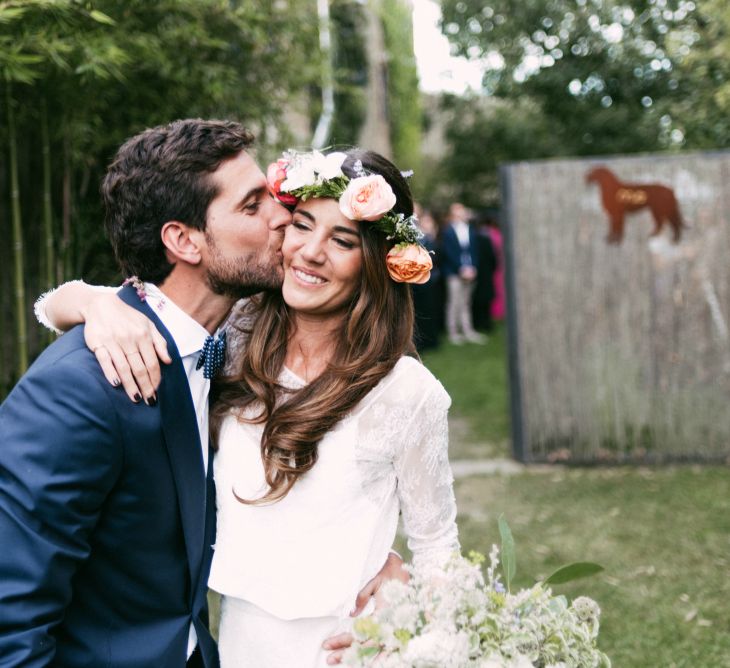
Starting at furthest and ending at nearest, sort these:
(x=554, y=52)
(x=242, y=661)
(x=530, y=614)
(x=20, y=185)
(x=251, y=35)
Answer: (x=554, y=52) < (x=251, y=35) < (x=20, y=185) < (x=242, y=661) < (x=530, y=614)

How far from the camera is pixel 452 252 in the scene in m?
12.6

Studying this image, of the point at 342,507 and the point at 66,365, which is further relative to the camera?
the point at 342,507

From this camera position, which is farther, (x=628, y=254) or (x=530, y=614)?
(x=628, y=254)

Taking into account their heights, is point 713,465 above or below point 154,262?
below

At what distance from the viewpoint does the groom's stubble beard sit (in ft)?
7.03

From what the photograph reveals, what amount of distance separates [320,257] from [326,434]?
0.47 m

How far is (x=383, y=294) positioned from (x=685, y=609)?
2725mm

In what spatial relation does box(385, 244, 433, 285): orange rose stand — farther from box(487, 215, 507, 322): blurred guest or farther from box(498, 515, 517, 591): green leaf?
box(487, 215, 507, 322): blurred guest

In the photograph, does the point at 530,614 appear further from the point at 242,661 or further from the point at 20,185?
the point at 20,185

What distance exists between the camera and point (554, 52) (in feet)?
46.8

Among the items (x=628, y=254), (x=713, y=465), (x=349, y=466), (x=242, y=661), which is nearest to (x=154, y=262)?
(x=349, y=466)

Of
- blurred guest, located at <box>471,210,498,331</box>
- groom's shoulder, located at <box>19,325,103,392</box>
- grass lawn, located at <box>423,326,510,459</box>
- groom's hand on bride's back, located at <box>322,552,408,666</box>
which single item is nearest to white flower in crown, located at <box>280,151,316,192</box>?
groom's shoulder, located at <box>19,325,103,392</box>

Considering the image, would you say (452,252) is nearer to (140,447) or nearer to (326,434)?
(326,434)

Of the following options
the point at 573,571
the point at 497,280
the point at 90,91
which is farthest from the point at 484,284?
the point at 573,571
